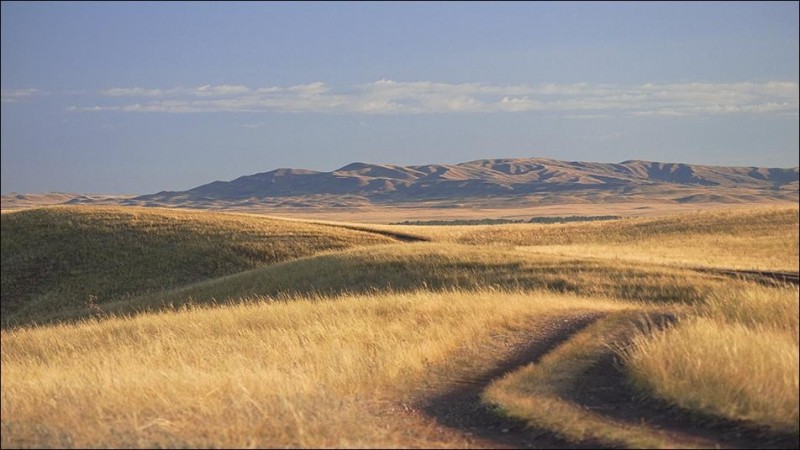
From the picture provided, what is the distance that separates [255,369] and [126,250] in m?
38.4

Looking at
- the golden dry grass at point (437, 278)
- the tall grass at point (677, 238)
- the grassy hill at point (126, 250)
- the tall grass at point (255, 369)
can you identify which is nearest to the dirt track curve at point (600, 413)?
the tall grass at point (255, 369)

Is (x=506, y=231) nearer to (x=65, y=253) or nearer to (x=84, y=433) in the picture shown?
(x=65, y=253)

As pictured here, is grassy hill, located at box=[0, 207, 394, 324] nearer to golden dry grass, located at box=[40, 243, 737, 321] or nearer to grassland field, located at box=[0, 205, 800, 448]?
golden dry grass, located at box=[40, 243, 737, 321]

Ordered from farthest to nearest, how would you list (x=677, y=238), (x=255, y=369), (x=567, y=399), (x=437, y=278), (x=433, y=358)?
(x=677, y=238) → (x=437, y=278) → (x=433, y=358) → (x=255, y=369) → (x=567, y=399)

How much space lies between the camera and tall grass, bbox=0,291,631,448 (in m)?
8.83

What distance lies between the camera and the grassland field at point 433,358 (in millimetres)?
9250

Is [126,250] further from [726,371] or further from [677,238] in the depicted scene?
[726,371]

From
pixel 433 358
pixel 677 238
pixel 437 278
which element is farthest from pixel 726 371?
pixel 677 238

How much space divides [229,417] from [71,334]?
13298 millimetres

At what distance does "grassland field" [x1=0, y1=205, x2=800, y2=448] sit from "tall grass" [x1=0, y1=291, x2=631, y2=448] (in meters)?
0.05

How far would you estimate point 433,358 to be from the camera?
1443 cm

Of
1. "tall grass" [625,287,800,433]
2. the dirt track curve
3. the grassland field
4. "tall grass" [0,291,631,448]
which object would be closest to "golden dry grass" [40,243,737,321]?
the grassland field

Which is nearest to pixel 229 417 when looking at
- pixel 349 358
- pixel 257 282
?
pixel 349 358

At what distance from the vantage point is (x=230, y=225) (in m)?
53.6
